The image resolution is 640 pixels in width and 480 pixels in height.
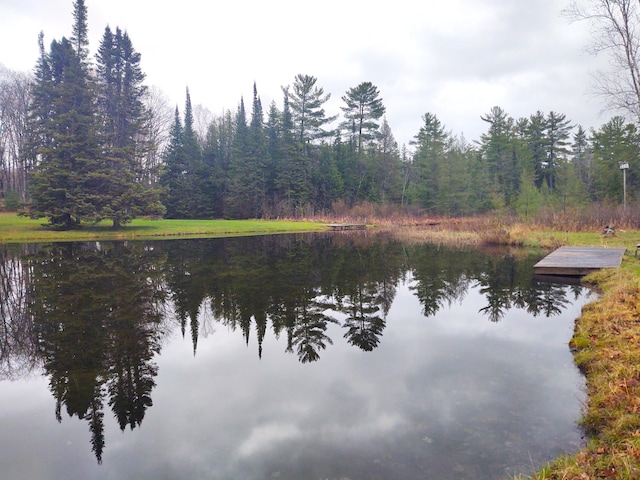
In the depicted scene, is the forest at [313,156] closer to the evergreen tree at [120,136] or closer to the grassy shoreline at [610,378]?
the evergreen tree at [120,136]

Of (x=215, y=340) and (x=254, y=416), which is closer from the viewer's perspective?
(x=254, y=416)

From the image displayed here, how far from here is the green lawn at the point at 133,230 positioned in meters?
22.7

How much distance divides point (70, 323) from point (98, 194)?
68.9 feet

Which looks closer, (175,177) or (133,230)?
(133,230)

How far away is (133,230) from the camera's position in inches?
1007

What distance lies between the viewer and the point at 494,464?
3.09 m

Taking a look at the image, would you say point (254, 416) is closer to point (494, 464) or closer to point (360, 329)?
point (494, 464)

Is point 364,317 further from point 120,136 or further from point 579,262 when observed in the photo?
point 120,136

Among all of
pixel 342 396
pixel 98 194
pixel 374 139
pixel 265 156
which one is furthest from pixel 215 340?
pixel 374 139

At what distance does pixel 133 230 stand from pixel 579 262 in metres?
25.0

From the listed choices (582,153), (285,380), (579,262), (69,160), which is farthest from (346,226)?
(582,153)

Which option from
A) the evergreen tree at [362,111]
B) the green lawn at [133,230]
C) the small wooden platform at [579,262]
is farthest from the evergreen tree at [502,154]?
the small wooden platform at [579,262]

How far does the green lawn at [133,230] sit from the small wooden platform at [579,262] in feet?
67.6

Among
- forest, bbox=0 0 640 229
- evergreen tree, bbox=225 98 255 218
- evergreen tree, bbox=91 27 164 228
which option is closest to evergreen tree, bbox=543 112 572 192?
forest, bbox=0 0 640 229
